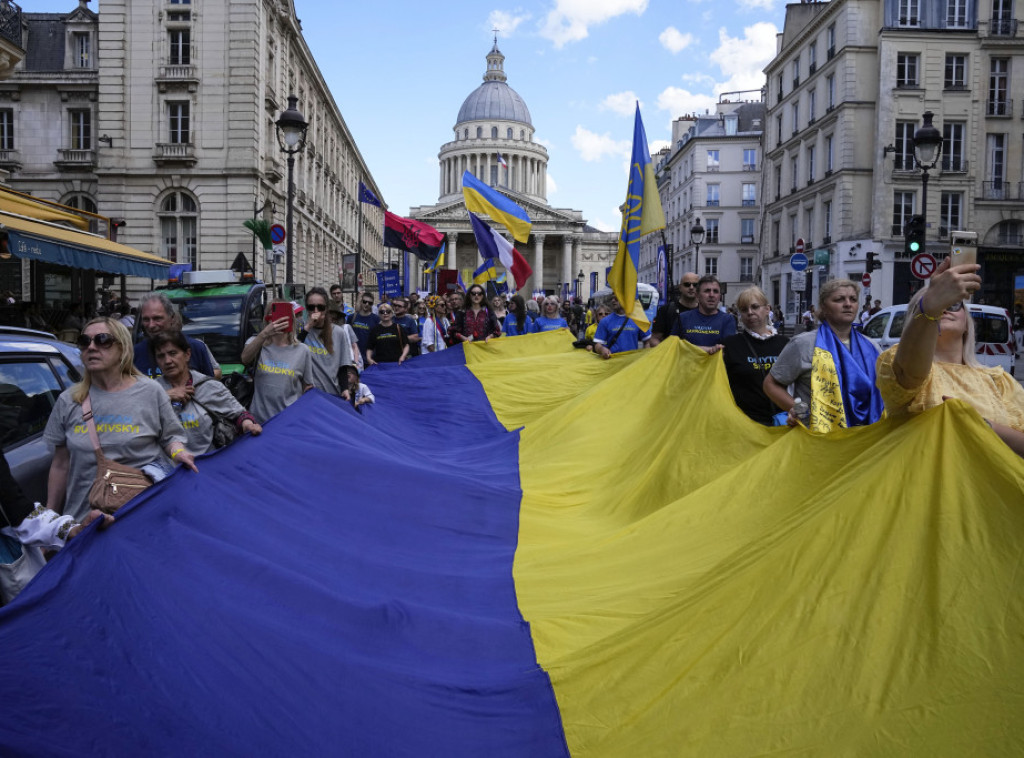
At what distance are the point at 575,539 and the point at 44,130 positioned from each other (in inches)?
1611

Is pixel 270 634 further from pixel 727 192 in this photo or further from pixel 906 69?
pixel 727 192

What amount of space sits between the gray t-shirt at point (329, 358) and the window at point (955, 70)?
4010 cm

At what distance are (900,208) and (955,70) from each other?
252 inches

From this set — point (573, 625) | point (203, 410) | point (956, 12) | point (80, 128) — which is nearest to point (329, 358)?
point (203, 410)

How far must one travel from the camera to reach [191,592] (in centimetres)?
298

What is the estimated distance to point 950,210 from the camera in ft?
127

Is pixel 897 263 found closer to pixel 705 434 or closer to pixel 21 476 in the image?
pixel 705 434

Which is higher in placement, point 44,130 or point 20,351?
point 44,130

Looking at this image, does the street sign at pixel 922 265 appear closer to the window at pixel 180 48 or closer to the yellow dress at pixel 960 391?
the yellow dress at pixel 960 391

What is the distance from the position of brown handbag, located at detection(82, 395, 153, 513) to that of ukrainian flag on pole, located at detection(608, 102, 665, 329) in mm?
6034

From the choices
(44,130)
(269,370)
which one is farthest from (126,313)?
(44,130)

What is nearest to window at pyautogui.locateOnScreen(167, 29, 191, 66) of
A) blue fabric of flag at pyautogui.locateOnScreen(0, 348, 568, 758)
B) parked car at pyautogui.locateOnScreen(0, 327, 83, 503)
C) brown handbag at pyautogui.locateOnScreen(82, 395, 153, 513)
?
parked car at pyautogui.locateOnScreen(0, 327, 83, 503)

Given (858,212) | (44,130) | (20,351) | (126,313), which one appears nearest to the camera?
(20,351)

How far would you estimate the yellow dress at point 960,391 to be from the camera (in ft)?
10.5
